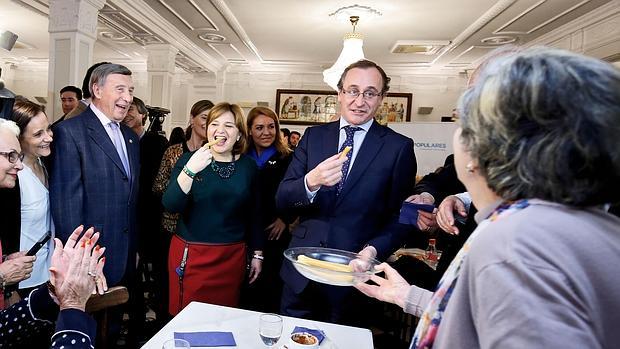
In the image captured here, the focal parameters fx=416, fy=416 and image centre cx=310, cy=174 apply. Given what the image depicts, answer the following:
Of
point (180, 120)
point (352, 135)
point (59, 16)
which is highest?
point (59, 16)

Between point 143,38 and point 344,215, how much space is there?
235 inches

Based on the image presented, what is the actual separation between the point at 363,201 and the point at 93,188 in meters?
1.33

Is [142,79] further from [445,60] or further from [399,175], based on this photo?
[399,175]

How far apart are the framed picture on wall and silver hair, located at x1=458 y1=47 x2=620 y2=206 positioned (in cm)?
825

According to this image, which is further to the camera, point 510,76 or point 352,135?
point 352,135

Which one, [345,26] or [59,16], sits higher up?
[345,26]

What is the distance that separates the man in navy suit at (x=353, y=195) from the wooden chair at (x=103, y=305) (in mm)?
678

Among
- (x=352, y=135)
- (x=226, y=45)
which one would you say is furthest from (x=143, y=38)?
(x=352, y=135)

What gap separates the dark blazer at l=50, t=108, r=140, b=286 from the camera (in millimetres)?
1971

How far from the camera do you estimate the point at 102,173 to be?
2.07 meters

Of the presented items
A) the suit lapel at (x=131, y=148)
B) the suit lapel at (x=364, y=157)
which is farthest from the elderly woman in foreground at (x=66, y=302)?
the suit lapel at (x=131, y=148)

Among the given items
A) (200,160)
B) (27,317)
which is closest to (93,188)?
(200,160)

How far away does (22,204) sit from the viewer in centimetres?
186

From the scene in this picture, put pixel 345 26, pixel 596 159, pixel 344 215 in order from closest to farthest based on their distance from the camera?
pixel 596 159 → pixel 344 215 → pixel 345 26
